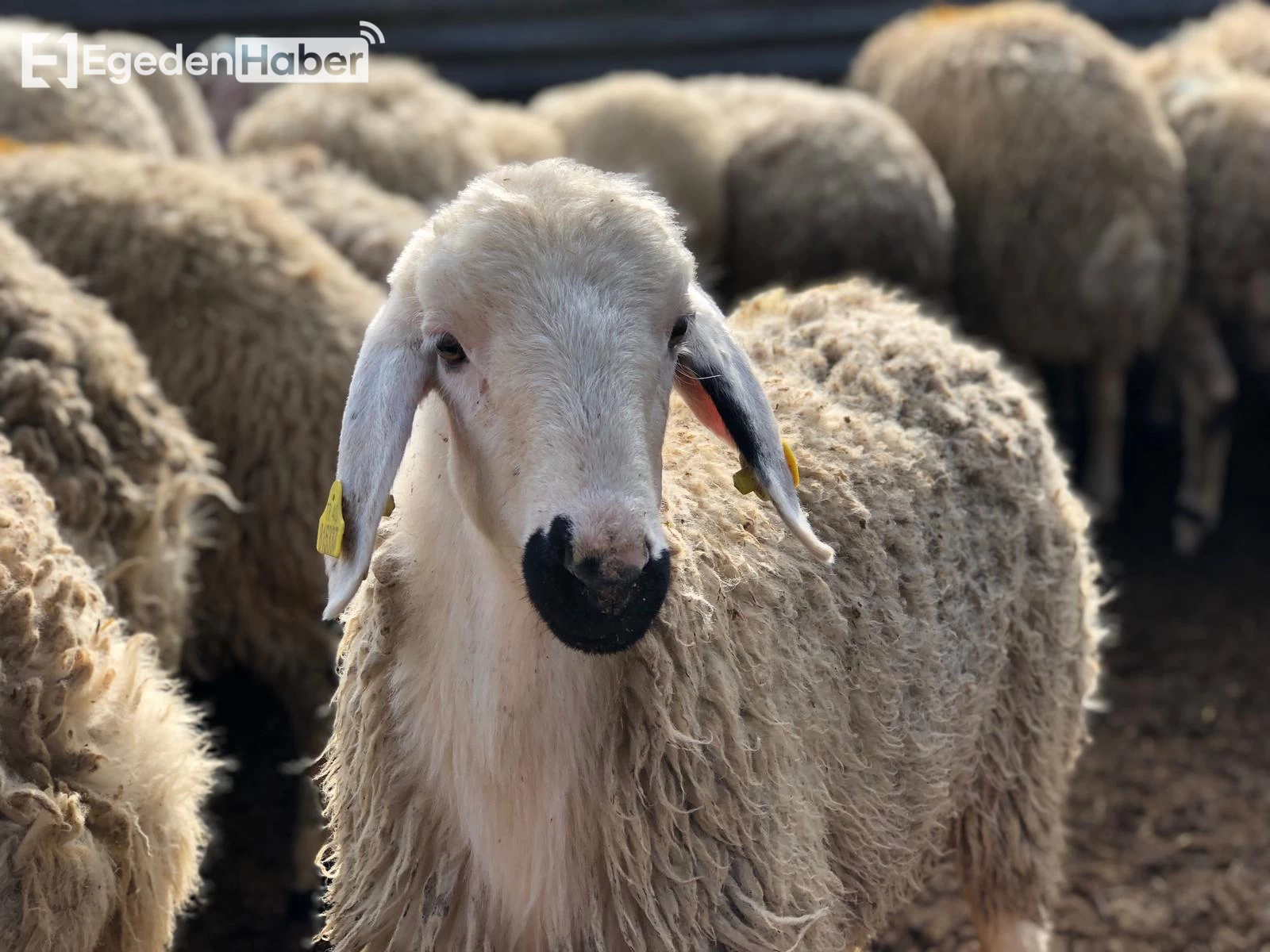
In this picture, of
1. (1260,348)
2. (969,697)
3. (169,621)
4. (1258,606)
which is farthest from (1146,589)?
(169,621)

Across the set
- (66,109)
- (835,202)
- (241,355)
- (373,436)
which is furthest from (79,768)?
(835,202)

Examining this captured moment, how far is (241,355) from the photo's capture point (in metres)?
3.93

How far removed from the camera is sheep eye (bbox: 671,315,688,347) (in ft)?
6.77

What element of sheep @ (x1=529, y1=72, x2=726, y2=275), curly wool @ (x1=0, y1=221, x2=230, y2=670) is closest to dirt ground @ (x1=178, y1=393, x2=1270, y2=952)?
curly wool @ (x1=0, y1=221, x2=230, y2=670)

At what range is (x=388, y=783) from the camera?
7.52ft

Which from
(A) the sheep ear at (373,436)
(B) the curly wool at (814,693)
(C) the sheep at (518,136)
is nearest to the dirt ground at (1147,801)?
(B) the curly wool at (814,693)

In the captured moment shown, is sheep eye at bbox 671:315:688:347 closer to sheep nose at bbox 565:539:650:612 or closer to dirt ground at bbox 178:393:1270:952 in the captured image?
sheep nose at bbox 565:539:650:612

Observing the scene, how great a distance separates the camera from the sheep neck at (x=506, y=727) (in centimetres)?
212

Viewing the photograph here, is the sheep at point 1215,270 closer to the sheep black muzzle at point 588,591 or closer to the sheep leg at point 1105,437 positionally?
the sheep leg at point 1105,437

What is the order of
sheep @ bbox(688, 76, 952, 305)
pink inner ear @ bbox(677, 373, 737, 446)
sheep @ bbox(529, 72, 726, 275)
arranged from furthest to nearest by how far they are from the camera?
sheep @ bbox(529, 72, 726, 275) → sheep @ bbox(688, 76, 952, 305) → pink inner ear @ bbox(677, 373, 737, 446)

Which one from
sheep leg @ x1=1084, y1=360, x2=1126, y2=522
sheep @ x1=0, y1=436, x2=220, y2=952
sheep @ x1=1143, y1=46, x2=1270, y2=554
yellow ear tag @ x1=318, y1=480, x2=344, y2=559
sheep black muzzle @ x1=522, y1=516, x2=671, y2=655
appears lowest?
sheep leg @ x1=1084, y1=360, x2=1126, y2=522

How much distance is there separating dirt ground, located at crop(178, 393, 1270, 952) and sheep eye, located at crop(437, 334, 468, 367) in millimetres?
2660

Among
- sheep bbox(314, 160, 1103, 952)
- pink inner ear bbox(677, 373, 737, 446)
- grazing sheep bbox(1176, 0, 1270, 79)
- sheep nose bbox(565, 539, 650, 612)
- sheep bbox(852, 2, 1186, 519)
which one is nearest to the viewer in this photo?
sheep nose bbox(565, 539, 650, 612)

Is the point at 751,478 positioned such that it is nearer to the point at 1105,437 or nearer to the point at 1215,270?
the point at 1215,270
